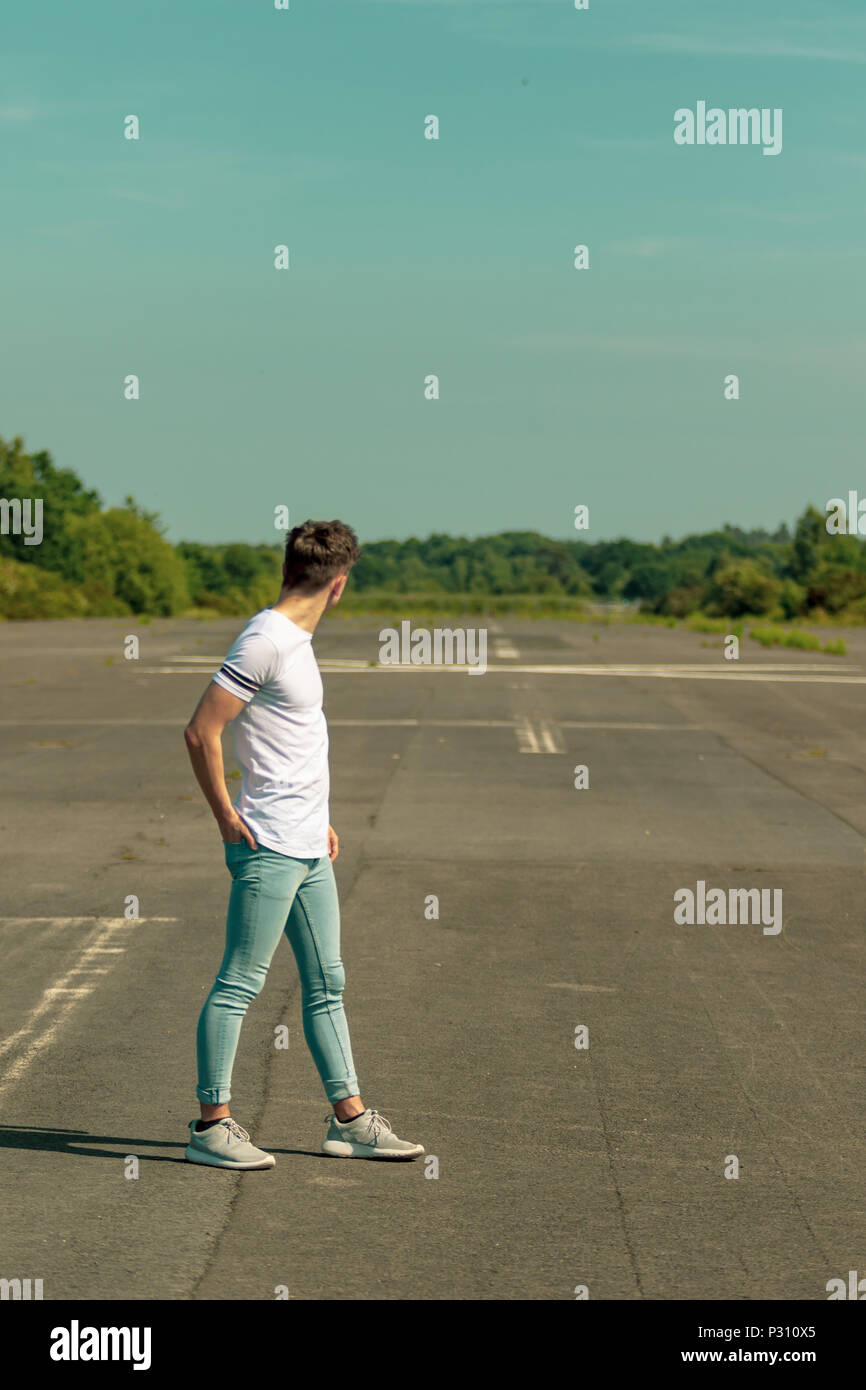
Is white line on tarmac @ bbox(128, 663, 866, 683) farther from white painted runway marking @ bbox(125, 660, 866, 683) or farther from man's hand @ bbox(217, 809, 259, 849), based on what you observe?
man's hand @ bbox(217, 809, 259, 849)

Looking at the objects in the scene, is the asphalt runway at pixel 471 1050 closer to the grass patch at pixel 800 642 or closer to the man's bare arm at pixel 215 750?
the man's bare arm at pixel 215 750

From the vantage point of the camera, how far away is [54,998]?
711 cm

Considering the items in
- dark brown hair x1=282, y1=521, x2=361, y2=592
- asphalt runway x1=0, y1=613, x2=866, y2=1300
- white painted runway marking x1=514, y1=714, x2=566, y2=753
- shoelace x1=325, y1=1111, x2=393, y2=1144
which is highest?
dark brown hair x1=282, y1=521, x2=361, y2=592

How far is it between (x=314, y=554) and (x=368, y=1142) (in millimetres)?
1892

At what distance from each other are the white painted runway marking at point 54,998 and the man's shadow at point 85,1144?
19.4 inches

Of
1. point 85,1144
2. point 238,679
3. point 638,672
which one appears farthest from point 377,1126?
point 638,672

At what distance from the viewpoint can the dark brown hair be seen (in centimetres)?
499

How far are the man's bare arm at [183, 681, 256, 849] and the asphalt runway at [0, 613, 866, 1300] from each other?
3.64 ft

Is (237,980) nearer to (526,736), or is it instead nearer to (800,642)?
(526,736)

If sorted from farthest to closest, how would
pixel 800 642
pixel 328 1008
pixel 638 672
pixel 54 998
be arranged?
pixel 800 642, pixel 638 672, pixel 54 998, pixel 328 1008

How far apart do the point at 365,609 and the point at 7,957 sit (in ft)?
305

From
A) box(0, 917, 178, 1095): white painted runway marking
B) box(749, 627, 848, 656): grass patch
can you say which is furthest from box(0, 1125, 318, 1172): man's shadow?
box(749, 627, 848, 656): grass patch
